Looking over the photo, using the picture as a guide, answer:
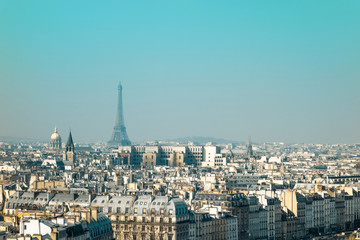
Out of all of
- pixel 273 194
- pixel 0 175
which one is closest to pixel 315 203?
pixel 273 194

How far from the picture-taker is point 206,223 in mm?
84250

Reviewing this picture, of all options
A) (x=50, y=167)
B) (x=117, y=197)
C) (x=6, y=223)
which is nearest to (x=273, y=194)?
(x=117, y=197)

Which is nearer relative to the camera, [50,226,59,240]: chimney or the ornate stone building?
[50,226,59,240]: chimney

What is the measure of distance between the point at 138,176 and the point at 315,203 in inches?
1752

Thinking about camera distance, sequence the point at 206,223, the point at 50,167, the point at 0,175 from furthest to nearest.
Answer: the point at 50,167 < the point at 0,175 < the point at 206,223

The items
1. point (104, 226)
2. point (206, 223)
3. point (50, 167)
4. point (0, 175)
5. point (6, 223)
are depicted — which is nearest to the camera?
point (6, 223)

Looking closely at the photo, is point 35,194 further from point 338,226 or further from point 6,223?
point 338,226

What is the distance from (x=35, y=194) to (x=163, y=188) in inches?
1131

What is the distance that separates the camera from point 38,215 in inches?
2798

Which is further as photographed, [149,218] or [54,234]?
[149,218]

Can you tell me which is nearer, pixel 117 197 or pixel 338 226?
pixel 117 197

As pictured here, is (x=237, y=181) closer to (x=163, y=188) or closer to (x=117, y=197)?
(x=163, y=188)

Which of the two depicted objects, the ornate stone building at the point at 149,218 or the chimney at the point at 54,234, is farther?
the ornate stone building at the point at 149,218

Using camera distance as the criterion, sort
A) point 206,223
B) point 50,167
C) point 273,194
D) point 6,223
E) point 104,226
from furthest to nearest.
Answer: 1. point 50,167
2. point 273,194
3. point 206,223
4. point 104,226
5. point 6,223
